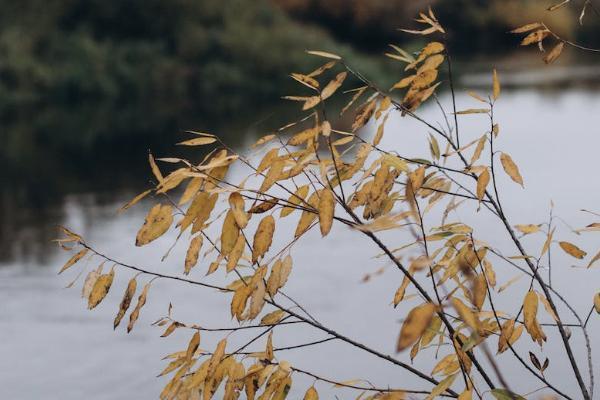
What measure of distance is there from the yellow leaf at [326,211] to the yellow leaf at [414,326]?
440 millimetres

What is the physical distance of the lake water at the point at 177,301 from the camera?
4.75 m

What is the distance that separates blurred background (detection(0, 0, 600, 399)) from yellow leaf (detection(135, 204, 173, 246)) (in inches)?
263

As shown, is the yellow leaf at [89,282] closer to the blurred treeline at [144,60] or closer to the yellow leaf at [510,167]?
the yellow leaf at [510,167]

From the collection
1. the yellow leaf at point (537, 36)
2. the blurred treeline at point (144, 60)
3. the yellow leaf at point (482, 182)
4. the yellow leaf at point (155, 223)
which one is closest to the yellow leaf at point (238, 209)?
the yellow leaf at point (155, 223)

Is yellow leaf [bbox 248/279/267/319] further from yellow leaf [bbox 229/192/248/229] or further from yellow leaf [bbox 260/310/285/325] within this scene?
yellow leaf [bbox 260/310/285/325]

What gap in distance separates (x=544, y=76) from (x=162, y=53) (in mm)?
9671

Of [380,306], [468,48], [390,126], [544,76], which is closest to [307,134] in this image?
[380,306]

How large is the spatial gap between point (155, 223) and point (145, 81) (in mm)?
20689

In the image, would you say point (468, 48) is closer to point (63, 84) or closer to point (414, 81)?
point (63, 84)

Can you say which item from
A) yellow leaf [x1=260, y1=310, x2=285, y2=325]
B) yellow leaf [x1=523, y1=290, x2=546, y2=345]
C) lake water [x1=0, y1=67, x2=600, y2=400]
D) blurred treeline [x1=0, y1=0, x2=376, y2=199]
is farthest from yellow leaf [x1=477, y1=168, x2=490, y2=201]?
blurred treeline [x1=0, y1=0, x2=376, y2=199]

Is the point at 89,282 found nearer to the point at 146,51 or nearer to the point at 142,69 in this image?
the point at 142,69

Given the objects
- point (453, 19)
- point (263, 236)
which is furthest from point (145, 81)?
point (263, 236)

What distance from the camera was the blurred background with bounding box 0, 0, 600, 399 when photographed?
11.0m

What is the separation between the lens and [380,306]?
586cm
